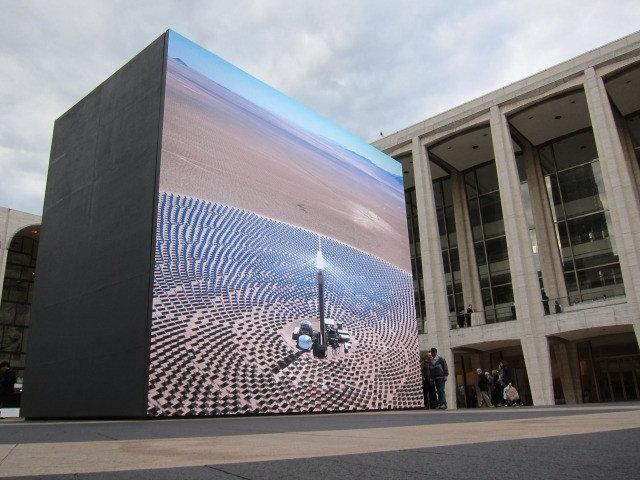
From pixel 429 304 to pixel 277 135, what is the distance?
14.0 m

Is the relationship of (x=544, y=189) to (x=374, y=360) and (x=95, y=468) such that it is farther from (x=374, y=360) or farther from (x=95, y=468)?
(x=95, y=468)

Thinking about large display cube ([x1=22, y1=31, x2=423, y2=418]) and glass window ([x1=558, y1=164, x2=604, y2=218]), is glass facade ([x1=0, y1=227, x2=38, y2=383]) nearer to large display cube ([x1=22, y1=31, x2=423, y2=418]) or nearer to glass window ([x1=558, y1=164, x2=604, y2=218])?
large display cube ([x1=22, y1=31, x2=423, y2=418])

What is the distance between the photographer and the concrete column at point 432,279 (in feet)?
80.9

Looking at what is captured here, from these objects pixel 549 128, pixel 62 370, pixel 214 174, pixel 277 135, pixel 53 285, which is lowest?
pixel 62 370

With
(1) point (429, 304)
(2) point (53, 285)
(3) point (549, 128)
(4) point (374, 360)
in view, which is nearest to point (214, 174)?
(2) point (53, 285)

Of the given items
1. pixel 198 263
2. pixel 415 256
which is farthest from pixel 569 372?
pixel 198 263

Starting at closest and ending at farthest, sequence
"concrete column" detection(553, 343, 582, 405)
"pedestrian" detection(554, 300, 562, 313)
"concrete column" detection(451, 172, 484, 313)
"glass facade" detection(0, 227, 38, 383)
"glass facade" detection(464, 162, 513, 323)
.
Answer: "pedestrian" detection(554, 300, 562, 313) < "concrete column" detection(553, 343, 582, 405) < "glass facade" detection(464, 162, 513, 323) < "concrete column" detection(451, 172, 484, 313) < "glass facade" detection(0, 227, 38, 383)

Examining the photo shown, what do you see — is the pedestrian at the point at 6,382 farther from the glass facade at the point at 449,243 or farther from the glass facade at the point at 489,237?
the glass facade at the point at 449,243

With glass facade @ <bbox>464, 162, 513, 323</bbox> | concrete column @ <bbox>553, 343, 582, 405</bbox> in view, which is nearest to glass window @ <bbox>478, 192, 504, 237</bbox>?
glass facade @ <bbox>464, 162, 513, 323</bbox>

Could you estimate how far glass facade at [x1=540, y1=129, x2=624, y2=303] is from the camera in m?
25.2

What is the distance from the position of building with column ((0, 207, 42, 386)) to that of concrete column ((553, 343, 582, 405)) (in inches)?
1328

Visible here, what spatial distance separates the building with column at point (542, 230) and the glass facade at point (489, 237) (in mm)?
63

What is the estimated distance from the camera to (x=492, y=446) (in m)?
2.72

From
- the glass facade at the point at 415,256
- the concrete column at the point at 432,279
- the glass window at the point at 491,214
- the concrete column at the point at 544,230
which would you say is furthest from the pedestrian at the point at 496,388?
the glass window at the point at 491,214
